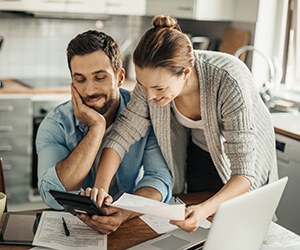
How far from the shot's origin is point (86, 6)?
3.44 m

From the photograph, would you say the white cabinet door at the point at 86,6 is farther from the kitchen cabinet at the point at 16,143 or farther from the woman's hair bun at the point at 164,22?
the woman's hair bun at the point at 164,22

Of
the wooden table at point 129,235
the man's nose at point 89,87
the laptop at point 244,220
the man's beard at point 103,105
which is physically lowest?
the wooden table at point 129,235

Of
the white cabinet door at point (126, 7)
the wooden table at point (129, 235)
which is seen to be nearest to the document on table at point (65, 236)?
the wooden table at point (129, 235)

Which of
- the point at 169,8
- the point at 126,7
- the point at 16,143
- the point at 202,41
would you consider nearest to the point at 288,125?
the point at 202,41

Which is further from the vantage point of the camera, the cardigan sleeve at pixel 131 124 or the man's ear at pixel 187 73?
the cardigan sleeve at pixel 131 124

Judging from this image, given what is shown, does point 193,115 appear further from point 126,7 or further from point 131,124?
point 126,7

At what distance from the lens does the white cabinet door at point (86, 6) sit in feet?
11.1

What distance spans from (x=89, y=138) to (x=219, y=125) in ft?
1.61

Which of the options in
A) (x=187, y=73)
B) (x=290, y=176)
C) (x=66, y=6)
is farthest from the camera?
(x=66, y=6)

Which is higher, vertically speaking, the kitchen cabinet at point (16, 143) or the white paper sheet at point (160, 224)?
the white paper sheet at point (160, 224)

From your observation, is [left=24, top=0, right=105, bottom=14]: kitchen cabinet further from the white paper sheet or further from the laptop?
the laptop

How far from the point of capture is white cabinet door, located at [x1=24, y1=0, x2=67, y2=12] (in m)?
3.27

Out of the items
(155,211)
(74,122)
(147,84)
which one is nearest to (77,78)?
(74,122)

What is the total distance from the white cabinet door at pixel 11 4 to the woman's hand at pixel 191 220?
8.04ft
